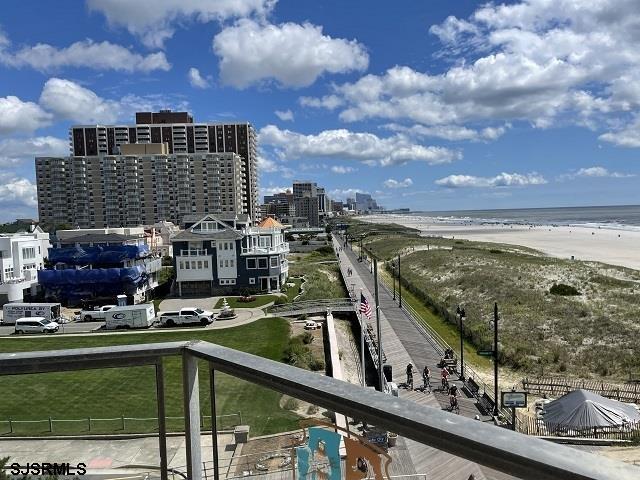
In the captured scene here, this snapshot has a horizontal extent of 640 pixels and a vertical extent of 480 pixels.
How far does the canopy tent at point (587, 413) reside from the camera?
17.2m

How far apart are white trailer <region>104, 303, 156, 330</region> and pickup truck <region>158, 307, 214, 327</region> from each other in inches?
53.0

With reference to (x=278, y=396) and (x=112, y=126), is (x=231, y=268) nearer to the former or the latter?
(x=278, y=396)

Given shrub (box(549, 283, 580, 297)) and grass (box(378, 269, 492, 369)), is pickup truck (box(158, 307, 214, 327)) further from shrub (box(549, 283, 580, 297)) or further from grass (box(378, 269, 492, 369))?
shrub (box(549, 283, 580, 297))

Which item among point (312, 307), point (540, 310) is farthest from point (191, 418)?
point (540, 310)

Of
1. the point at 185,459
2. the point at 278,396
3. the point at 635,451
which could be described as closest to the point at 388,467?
the point at 278,396

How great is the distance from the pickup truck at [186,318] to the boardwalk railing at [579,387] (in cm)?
2365

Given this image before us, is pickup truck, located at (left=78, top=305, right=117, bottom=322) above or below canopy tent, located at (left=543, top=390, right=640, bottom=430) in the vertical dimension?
below

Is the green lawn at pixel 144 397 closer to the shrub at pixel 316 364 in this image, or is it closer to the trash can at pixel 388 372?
the trash can at pixel 388 372

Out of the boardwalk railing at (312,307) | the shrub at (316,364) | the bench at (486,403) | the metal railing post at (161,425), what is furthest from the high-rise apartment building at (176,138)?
the metal railing post at (161,425)

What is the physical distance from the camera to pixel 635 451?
1609cm

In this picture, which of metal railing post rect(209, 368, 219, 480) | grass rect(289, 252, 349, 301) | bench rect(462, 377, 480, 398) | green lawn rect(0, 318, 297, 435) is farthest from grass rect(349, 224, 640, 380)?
metal railing post rect(209, 368, 219, 480)

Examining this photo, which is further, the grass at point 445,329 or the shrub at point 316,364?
the grass at point 445,329

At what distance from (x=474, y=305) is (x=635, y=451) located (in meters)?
26.3

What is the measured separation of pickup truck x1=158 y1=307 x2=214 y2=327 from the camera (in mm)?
38781
